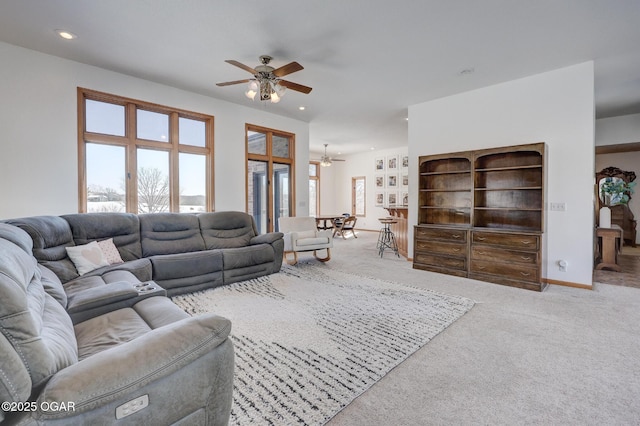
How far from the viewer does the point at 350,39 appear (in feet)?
11.0

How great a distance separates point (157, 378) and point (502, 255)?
4452mm

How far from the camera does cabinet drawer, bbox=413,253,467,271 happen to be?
455cm

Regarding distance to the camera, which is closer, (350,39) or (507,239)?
(350,39)

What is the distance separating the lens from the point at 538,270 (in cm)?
385

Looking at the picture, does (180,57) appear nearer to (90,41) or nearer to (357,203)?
(90,41)

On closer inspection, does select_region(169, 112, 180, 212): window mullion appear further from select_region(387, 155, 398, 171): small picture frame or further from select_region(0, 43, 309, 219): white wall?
select_region(387, 155, 398, 171): small picture frame

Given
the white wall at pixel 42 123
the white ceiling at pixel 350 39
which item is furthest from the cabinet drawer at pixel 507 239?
the white wall at pixel 42 123

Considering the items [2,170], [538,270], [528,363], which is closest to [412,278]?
[538,270]

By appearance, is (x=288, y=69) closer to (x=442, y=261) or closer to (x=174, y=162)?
(x=174, y=162)

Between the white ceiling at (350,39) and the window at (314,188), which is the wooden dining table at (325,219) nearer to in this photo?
the window at (314,188)

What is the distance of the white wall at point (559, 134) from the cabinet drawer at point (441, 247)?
45.7 inches

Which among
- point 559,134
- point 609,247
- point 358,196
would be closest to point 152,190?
point 559,134

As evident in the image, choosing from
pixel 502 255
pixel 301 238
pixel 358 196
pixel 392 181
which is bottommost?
pixel 502 255

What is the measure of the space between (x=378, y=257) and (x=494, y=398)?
14.4 feet
